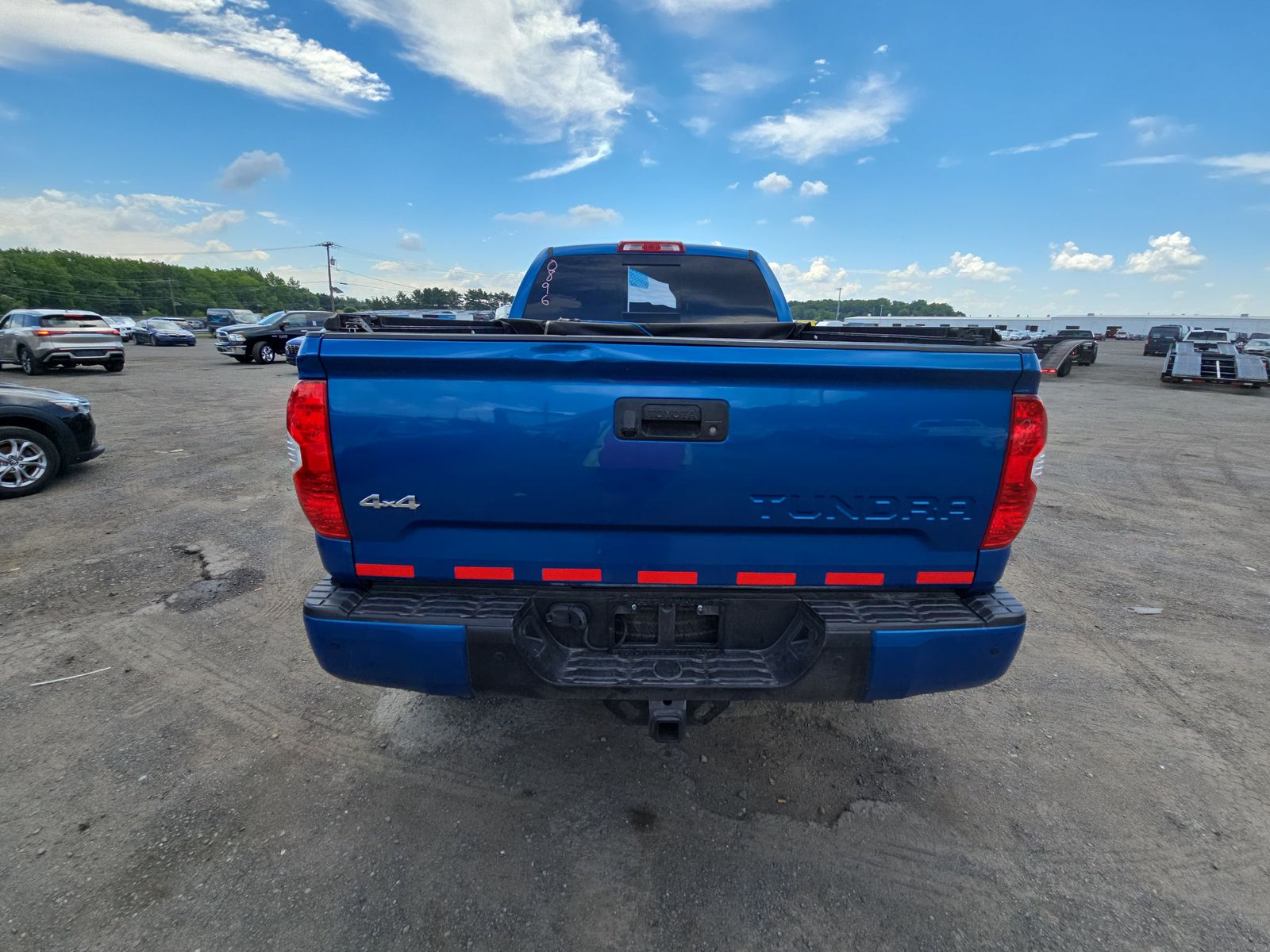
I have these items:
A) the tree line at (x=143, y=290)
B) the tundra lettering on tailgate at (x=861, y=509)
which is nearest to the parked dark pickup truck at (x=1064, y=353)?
the tundra lettering on tailgate at (x=861, y=509)

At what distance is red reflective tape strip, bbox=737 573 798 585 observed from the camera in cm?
200

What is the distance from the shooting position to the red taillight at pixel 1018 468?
6.19 ft

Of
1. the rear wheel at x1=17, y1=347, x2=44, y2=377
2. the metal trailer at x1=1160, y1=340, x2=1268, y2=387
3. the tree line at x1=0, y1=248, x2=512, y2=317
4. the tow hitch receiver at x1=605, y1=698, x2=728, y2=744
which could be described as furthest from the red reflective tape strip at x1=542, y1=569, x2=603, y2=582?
the tree line at x1=0, y1=248, x2=512, y2=317

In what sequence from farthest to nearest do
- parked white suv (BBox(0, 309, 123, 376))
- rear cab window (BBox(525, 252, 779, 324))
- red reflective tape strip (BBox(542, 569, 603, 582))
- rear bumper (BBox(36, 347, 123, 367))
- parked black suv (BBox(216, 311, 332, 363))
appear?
parked black suv (BBox(216, 311, 332, 363)) < rear bumper (BBox(36, 347, 123, 367)) < parked white suv (BBox(0, 309, 123, 376)) < rear cab window (BBox(525, 252, 779, 324)) < red reflective tape strip (BBox(542, 569, 603, 582))

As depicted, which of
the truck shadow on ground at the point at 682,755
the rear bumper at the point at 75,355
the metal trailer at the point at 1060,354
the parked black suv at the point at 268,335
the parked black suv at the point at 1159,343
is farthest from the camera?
the parked black suv at the point at 1159,343

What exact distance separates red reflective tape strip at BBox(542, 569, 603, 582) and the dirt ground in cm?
102

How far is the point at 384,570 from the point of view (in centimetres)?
200

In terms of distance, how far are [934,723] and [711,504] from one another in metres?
1.94

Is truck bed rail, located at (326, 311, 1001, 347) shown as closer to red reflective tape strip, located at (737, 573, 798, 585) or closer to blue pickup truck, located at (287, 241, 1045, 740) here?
blue pickup truck, located at (287, 241, 1045, 740)

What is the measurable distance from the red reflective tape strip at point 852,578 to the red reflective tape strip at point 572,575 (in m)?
0.79

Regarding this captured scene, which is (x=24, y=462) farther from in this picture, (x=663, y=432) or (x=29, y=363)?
(x=29, y=363)

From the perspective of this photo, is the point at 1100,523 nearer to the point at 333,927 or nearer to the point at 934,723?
the point at 934,723

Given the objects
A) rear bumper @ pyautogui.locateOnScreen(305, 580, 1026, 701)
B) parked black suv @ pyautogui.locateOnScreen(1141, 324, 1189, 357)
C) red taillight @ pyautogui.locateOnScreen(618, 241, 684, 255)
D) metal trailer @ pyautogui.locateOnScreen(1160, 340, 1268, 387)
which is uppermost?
parked black suv @ pyautogui.locateOnScreen(1141, 324, 1189, 357)

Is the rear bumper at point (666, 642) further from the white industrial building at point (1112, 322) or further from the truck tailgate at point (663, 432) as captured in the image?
the white industrial building at point (1112, 322)
